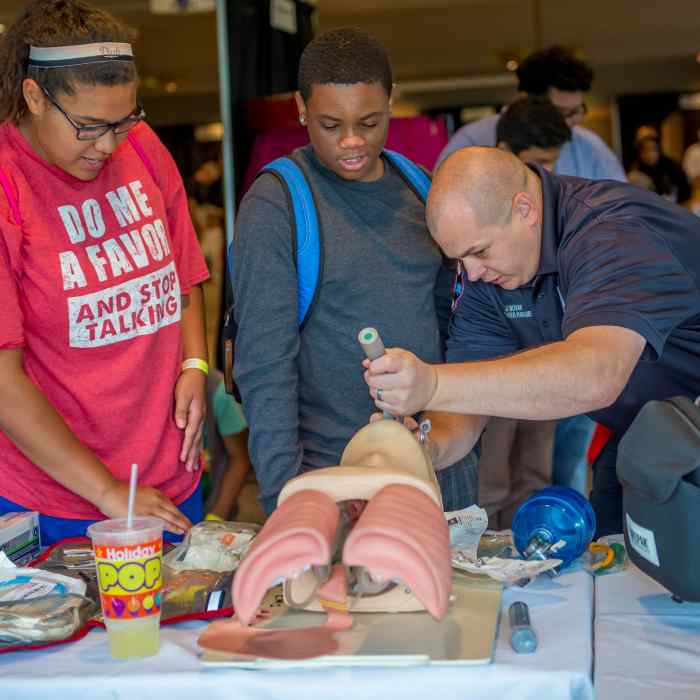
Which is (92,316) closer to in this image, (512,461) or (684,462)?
Answer: (684,462)

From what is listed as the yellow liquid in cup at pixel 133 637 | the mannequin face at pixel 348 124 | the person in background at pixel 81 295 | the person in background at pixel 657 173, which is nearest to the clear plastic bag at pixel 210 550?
the person in background at pixel 81 295

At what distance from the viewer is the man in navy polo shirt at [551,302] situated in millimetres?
Result: 1566

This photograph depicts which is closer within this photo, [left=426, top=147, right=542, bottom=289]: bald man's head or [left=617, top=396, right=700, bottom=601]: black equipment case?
[left=617, top=396, right=700, bottom=601]: black equipment case

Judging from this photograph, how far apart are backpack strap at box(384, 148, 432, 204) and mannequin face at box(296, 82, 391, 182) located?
0.40 feet

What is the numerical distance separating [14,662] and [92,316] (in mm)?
653

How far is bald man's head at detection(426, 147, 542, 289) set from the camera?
1738 mm

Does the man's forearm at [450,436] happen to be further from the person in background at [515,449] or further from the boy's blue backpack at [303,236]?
the person in background at [515,449]

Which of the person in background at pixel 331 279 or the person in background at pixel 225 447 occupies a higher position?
the person in background at pixel 331 279

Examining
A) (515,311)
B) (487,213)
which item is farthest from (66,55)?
(515,311)

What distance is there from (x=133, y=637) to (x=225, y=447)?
253 centimetres

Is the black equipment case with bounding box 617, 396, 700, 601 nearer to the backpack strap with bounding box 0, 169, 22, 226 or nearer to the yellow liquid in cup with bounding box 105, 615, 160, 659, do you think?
the yellow liquid in cup with bounding box 105, 615, 160, 659

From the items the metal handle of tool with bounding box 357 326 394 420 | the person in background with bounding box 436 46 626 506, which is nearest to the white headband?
the metal handle of tool with bounding box 357 326 394 420

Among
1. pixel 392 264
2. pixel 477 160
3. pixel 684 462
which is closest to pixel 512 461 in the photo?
pixel 392 264

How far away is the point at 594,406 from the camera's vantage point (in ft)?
5.27
